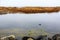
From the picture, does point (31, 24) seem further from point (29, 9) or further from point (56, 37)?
point (56, 37)

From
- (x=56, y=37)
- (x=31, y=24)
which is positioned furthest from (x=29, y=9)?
(x=56, y=37)

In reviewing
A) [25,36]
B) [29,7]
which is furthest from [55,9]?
[25,36]

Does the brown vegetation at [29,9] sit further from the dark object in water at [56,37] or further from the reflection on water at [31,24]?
the dark object in water at [56,37]

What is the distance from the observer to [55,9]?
4.67 ft

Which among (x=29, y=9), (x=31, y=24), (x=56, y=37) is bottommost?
(x=56, y=37)

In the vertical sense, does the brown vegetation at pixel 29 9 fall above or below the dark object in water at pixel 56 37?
above

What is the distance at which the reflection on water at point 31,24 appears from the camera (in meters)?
1.43

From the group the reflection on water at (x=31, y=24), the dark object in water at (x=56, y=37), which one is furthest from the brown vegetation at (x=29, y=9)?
the dark object in water at (x=56, y=37)

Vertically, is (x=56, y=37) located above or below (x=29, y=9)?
below

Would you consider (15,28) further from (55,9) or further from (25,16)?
(55,9)

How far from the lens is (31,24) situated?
56.5 inches

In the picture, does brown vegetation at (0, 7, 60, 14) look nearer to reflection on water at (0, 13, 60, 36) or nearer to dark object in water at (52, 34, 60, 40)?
reflection on water at (0, 13, 60, 36)

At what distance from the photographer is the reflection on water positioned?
4.68 ft

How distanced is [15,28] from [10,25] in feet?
0.17
